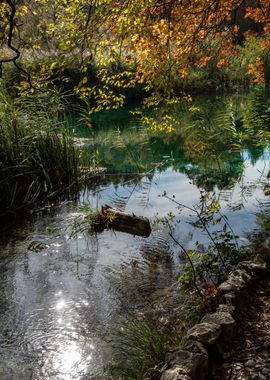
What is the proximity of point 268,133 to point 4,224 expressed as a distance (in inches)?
178

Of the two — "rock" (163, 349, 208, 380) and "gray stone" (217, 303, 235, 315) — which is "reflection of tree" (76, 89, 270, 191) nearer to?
"gray stone" (217, 303, 235, 315)

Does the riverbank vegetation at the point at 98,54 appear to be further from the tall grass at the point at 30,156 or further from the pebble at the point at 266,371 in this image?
the pebble at the point at 266,371

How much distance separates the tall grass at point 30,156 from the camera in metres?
6.04

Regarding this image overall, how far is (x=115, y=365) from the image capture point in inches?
113

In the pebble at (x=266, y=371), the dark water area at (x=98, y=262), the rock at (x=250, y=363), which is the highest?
the pebble at (x=266, y=371)

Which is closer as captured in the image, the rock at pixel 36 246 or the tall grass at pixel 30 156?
the rock at pixel 36 246

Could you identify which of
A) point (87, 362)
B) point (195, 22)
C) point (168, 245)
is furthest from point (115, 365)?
point (195, 22)

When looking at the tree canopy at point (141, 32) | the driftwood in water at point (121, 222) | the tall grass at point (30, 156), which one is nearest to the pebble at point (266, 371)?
the tree canopy at point (141, 32)

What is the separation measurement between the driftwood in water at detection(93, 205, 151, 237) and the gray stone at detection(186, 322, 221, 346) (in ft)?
8.98

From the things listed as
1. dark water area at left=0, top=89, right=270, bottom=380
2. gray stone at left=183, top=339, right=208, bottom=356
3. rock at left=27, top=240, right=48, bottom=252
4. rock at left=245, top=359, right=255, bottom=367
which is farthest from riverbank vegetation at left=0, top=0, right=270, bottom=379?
rock at left=27, top=240, right=48, bottom=252

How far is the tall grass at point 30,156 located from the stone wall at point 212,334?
376cm

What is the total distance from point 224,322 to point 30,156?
4.49m

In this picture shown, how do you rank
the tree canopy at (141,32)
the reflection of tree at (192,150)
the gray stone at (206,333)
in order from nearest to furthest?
the gray stone at (206,333) < the tree canopy at (141,32) < the reflection of tree at (192,150)

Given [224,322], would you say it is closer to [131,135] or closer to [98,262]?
[98,262]
